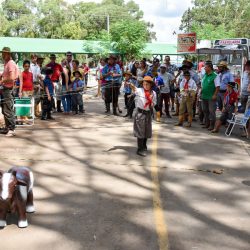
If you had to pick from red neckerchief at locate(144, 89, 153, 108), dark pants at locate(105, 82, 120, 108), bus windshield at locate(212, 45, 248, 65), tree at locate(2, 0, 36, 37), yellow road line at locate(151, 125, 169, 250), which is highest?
tree at locate(2, 0, 36, 37)

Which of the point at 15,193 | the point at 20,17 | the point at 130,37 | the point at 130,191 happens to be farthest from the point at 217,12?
the point at 15,193

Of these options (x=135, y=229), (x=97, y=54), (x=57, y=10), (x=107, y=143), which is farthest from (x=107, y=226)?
(x=57, y=10)

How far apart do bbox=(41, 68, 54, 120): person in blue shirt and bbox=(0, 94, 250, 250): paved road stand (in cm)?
166

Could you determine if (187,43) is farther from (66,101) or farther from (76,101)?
(66,101)

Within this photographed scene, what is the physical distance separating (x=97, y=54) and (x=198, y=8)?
1535 inches

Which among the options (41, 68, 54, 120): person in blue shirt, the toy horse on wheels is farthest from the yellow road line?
(41, 68, 54, 120): person in blue shirt

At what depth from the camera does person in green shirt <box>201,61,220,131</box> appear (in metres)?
10.8

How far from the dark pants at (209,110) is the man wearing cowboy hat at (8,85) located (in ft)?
16.1

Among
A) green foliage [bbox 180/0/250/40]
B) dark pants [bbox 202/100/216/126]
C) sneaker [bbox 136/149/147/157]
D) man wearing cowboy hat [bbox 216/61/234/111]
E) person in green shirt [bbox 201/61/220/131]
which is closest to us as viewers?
sneaker [bbox 136/149/147/157]

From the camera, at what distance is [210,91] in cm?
1088

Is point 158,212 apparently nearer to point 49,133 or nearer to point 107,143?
point 107,143

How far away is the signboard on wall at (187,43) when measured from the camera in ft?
61.0

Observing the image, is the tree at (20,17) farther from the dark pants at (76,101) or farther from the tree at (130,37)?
the dark pants at (76,101)

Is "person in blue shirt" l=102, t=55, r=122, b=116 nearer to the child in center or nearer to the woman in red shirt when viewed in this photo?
the woman in red shirt
